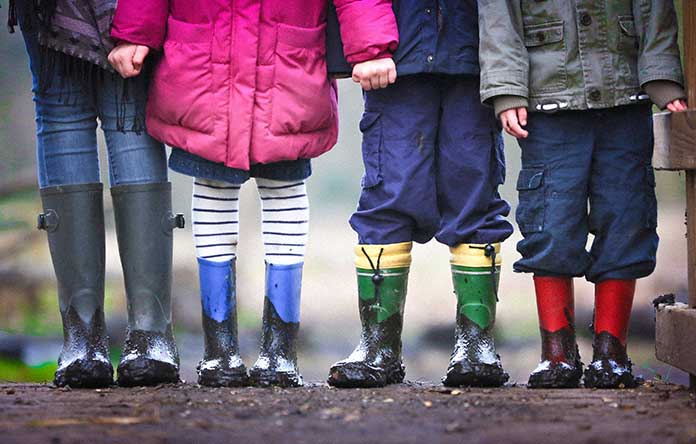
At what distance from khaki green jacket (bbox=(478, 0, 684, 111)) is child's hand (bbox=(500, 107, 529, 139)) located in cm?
3

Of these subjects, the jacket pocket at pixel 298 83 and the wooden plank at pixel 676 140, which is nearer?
the wooden plank at pixel 676 140

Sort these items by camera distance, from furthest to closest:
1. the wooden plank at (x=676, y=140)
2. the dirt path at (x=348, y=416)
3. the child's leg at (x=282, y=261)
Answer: the child's leg at (x=282, y=261), the wooden plank at (x=676, y=140), the dirt path at (x=348, y=416)

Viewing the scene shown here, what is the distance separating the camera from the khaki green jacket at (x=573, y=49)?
2.56 meters

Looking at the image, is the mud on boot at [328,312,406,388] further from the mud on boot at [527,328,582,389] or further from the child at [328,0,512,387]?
the mud on boot at [527,328,582,389]

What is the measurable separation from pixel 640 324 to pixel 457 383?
8.06ft

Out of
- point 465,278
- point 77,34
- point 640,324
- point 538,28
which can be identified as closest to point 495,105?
point 538,28

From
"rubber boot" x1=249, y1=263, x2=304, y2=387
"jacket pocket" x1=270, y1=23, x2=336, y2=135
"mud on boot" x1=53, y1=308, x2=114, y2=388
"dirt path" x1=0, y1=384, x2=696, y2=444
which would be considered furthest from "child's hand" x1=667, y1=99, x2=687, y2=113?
"mud on boot" x1=53, y1=308, x2=114, y2=388

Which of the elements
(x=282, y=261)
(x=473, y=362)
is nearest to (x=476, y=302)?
(x=473, y=362)

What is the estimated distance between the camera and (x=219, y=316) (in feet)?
8.89

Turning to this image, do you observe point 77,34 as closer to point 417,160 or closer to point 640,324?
point 417,160

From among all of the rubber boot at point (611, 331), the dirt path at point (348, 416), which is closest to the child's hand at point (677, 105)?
the rubber boot at point (611, 331)

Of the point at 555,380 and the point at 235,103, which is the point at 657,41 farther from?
the point at 235,103

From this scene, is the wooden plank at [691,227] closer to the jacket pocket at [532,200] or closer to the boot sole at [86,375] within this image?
the jacket pocket at [532,200]

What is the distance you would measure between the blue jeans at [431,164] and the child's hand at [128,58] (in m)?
0.54
